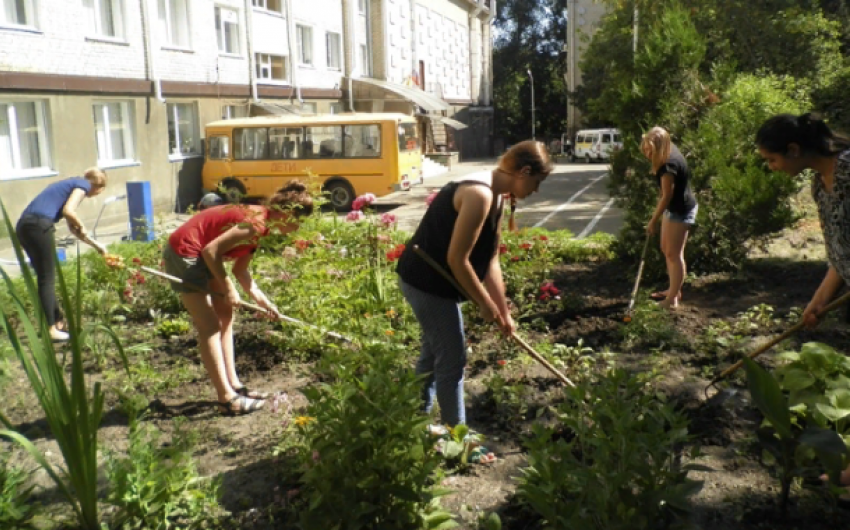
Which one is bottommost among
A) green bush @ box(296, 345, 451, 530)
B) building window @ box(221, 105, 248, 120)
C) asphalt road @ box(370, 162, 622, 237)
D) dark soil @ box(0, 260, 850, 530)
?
asphalt road @ box(370, 162, 622, 237)

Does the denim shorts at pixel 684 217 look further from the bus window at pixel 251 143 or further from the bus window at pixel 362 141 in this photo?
the bus window at pixel 251 143

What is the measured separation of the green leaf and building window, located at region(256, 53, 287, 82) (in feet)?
70.1

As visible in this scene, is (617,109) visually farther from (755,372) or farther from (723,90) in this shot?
(755,372)

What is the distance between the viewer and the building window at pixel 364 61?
29.3m

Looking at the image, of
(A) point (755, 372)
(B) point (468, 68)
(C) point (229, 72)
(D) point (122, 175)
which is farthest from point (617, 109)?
(B) point (468, 68)

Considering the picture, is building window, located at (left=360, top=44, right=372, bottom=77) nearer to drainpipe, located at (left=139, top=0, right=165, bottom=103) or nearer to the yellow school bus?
the yellow school bus

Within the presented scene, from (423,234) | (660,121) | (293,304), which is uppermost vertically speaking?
(660,121)

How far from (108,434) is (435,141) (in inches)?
1252

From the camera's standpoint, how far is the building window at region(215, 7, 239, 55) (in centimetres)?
2031

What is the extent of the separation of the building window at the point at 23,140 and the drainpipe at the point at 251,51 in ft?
24.7

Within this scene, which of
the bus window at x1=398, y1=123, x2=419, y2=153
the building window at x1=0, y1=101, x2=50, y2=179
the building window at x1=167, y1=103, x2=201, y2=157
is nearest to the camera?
the building window at x1=0, y1=101, x2=50, y2=179

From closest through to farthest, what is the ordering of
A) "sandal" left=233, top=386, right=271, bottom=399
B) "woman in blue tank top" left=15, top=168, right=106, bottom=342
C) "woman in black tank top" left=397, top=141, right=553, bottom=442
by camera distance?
"woman in black tank top" left=397, top=141, right=553, bottom=442
"sandal" left=233, top=386, right=271, bottom=399
"woman in blue tank top" left=15, top=168, right=106, bottom=342

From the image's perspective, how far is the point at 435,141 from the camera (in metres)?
35.0

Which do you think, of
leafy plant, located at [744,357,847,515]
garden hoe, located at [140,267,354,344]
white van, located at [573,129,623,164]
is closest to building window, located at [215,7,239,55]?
garden hoe, located at [140,267,354,344]
